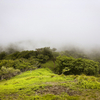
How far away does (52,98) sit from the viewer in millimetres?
8242

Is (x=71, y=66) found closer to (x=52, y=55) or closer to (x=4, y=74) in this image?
(x=4, y=74)

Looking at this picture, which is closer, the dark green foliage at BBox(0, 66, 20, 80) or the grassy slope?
the grassy slope

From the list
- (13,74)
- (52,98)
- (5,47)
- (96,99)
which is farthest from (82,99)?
(5,47)

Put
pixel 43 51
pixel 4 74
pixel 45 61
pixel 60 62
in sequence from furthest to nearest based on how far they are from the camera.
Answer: pixel 43 51 → pixel 45 61 → pixel 60 62 → pixel 4 74

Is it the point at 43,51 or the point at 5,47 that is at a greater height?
the point at 5,47

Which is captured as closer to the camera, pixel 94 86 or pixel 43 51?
pixel 94 86

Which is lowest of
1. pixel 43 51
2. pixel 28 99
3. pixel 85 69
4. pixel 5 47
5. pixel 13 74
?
pixel 13 74

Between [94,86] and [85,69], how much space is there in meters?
22.5

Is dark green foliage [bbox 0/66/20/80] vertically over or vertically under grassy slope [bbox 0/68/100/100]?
under

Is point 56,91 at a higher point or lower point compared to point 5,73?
higher

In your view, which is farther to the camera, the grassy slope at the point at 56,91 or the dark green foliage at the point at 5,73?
the dark green foliage at the point at 5,73

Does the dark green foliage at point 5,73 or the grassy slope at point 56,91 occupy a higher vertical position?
the grassy slope at point 56,91

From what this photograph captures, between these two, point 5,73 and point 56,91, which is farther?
point 5,73

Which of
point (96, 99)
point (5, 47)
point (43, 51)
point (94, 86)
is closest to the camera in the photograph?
point (96, 99)
